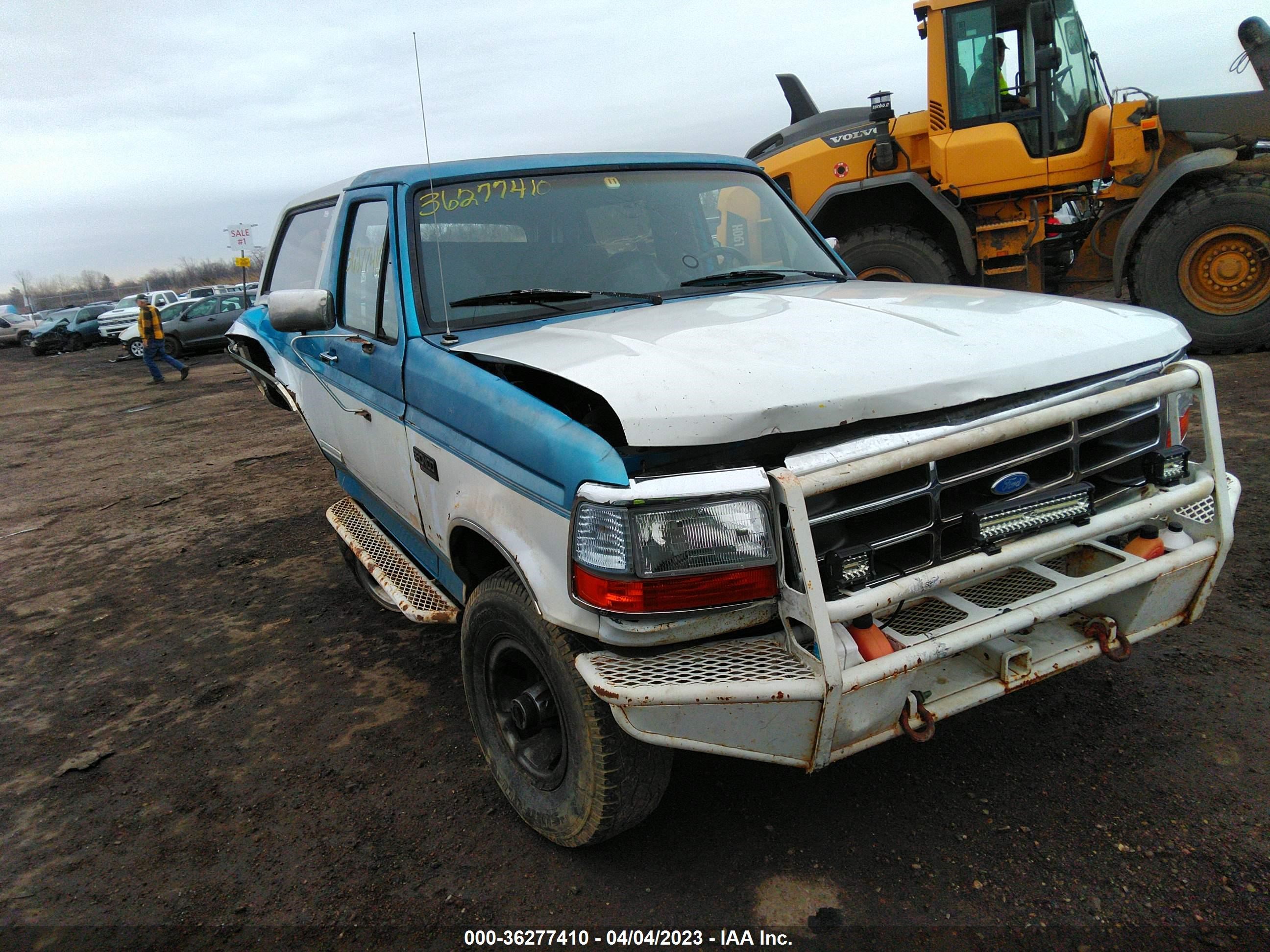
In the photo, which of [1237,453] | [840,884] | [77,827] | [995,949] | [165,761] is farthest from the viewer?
[1237,453]

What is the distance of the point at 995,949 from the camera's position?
191cm

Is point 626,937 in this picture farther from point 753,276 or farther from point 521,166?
point 521,166

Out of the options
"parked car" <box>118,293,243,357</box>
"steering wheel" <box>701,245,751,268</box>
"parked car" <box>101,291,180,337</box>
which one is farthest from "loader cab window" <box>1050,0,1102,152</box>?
"parked car" <box>101,291,180,337</box>

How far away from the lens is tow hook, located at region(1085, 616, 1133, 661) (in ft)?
7.18

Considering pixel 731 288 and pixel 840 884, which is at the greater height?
pixel 731 288

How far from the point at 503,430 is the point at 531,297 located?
86cm

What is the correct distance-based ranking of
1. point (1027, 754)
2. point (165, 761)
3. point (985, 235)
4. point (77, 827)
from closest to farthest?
point (1027, 754) < point (77, 827) < point (165, 761) < point (985, 235)

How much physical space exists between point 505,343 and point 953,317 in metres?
1.29

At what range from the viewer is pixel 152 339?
14.8 meters

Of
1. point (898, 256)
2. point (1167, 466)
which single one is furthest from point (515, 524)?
point (898, 256)

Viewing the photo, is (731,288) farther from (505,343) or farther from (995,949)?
(995,949)

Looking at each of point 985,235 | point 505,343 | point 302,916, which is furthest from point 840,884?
point 985,235

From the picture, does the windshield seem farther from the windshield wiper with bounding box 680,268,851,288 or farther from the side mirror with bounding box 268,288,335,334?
the side mirror with bounding box 268,288,335,334

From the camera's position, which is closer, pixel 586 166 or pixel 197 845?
pixel 197 845
